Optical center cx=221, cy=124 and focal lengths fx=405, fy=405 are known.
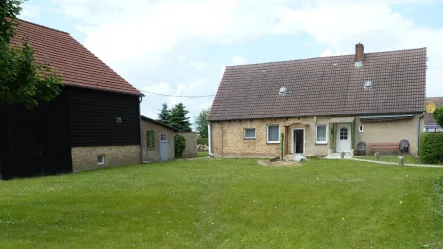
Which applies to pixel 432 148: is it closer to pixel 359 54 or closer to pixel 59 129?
pixel 359 54

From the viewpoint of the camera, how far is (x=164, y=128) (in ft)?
92.2

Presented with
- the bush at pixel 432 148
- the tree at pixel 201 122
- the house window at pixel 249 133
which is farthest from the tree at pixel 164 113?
the bush at pixel 432 148

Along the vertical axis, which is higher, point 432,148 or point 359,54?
point 359,54

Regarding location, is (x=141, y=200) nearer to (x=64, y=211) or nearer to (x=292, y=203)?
(x=64, y=211)

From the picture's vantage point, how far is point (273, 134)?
95.6ft

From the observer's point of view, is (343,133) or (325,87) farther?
(325,87)

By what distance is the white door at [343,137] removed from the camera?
26800 millimetres

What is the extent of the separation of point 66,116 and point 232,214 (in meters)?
13.7

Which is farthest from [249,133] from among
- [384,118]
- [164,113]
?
[164,113]

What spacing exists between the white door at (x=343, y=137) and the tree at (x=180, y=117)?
24503 millimetres

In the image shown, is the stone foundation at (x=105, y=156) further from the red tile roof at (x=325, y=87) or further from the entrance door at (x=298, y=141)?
the entrance door at (x=298, y=141)

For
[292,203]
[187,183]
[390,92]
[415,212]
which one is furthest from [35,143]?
[390,92]

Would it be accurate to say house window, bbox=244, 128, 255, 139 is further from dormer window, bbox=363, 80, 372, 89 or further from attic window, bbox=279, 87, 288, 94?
dormer window, bbox=363, 80, 372, 89

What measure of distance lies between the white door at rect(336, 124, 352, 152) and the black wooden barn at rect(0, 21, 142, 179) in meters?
13.2
